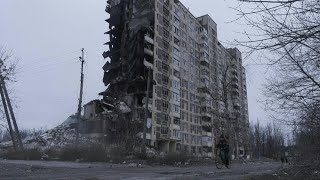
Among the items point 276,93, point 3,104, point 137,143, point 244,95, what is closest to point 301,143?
point 276,93

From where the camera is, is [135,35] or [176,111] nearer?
[135,35]

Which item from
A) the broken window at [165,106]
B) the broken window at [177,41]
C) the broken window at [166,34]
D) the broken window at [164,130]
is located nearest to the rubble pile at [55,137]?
the broken window at [164,130]

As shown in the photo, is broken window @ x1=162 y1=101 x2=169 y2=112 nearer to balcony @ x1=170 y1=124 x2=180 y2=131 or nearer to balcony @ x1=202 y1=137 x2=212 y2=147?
balcony @ x1=170 y1=124 x2=180 y2=131

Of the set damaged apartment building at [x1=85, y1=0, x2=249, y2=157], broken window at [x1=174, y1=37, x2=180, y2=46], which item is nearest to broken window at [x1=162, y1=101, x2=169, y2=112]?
damaged apartment building at [x1=85, y1=0, x2=249, y2=157]

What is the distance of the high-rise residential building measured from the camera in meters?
79.2

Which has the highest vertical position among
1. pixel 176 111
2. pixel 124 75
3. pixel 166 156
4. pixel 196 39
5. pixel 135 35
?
pixel 196 39

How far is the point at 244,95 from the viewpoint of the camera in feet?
451

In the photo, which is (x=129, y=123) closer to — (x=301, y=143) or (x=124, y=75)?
(x=301, y=143)

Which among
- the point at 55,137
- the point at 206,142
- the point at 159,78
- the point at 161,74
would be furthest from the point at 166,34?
the point at 55,137

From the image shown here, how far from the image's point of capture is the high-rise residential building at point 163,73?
79.2 metres

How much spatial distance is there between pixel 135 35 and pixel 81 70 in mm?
30758

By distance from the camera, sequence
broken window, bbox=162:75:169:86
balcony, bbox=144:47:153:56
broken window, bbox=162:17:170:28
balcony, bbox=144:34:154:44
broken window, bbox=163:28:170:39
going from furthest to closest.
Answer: broken window, bbox=162:17:170:28, broken window, bbox=163:28:170:39, broken window, bbox=162:75:169:86, balcony, bbox=144:47:153:56, balcony, bbox=144:34:154:44

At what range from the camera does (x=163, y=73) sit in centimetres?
8656

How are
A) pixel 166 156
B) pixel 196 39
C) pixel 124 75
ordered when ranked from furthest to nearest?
pixel 196 39 → pixel 124 75 → pixel 166 156
